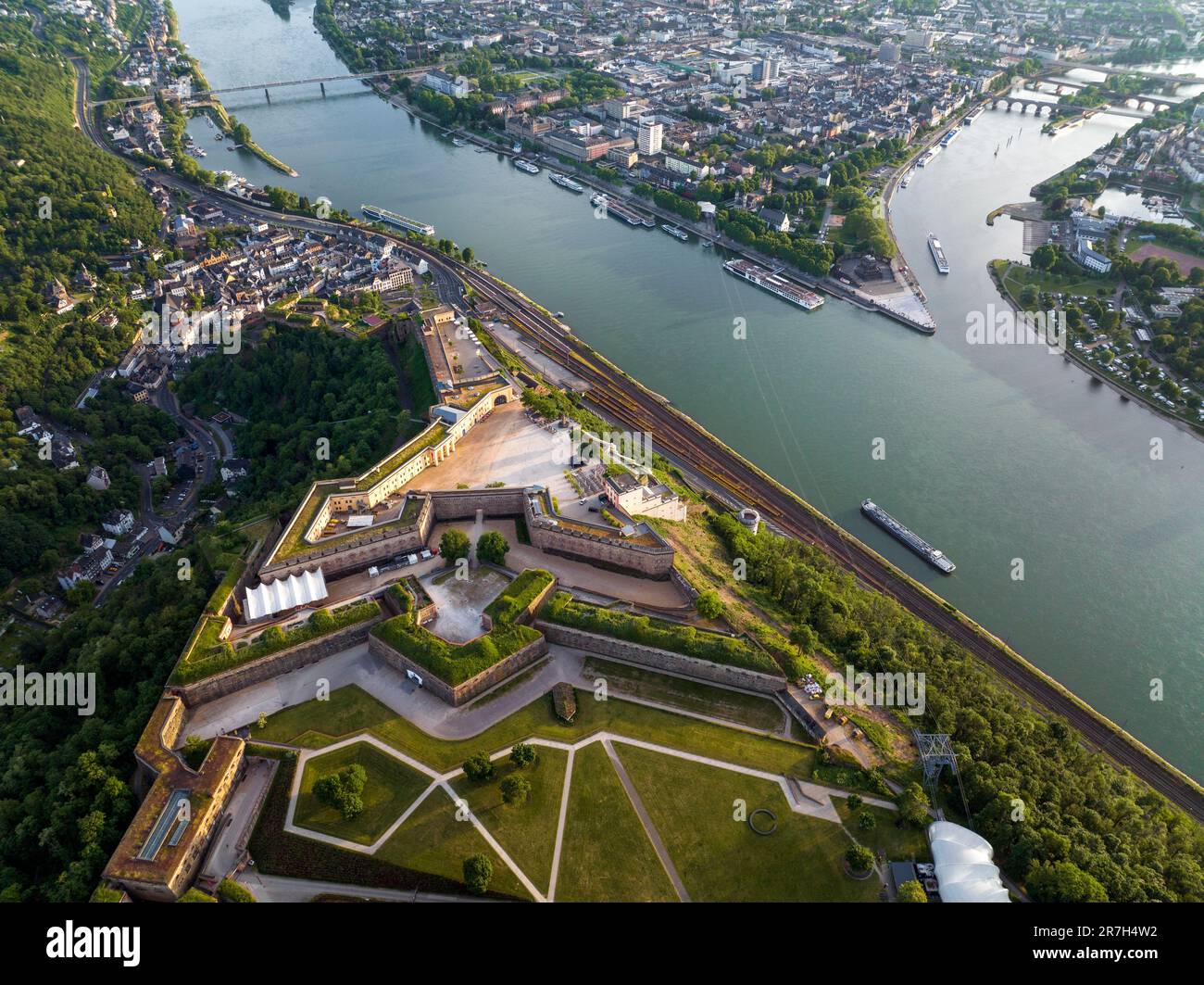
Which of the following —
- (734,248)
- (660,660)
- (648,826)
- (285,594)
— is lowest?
(648,826)

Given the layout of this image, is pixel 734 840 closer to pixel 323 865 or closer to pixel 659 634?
pixel 659 634

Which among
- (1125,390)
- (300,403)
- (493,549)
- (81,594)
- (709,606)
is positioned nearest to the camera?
(709,606)

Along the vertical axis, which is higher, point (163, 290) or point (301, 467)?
point (163, 290)

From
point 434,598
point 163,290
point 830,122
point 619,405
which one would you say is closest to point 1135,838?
point 434,598

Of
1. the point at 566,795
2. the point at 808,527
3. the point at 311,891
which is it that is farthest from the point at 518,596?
the point at 808,527

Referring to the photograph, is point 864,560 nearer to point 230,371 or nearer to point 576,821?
point 576,821

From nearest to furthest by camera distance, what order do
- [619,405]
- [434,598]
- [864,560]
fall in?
[434,598], [864,560], [619,405]

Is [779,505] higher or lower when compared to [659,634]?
lower

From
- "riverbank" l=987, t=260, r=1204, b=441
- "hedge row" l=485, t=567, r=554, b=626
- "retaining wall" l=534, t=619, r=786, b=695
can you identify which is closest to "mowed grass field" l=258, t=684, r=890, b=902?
"retaining wall" l=534, t=619, r=786, b=695
